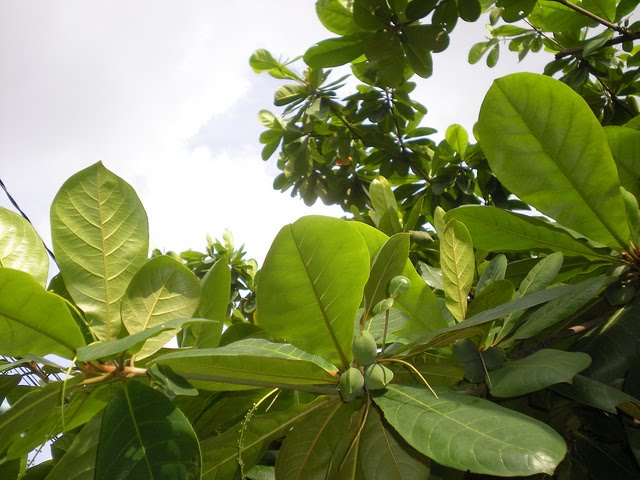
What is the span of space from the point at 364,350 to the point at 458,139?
7.03 ft

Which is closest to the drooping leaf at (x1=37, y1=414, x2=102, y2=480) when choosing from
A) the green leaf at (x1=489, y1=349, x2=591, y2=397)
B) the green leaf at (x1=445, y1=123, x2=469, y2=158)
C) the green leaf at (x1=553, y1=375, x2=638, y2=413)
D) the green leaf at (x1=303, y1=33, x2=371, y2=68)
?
the green leaf at (x1=489, y1=349, x2=591, y2=397)

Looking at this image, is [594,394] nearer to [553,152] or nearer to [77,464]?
[553,152]

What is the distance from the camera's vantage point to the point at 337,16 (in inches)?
84.3

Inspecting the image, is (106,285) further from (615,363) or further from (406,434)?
(615,363)

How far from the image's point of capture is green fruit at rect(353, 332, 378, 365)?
0.65 meters

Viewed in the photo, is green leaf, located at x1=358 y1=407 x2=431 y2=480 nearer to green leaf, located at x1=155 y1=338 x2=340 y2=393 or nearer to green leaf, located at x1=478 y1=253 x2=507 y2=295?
green leaf, located at x1=155 y1=338 x2=340 y2=393

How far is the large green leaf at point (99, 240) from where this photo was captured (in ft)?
2.18

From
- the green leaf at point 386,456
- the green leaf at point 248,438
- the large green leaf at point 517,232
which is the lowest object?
the green leaf at point 386,456

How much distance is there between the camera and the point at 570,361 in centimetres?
65

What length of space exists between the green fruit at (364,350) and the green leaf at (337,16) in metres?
1.76

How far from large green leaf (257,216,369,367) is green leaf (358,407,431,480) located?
0.13 metres

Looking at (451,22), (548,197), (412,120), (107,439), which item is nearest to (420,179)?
(412,120)

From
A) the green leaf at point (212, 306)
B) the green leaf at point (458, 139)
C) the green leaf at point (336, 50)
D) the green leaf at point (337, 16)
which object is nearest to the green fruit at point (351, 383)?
the green leaf at point (212, 306)

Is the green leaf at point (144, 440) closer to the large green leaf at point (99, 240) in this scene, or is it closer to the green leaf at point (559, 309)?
the large green leaf at point (99, 240)
